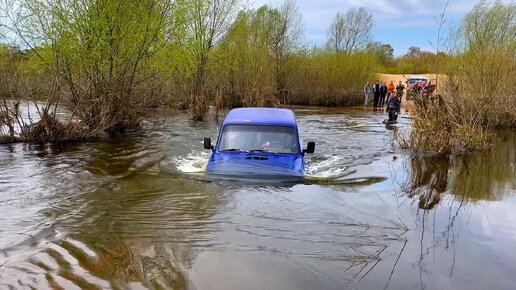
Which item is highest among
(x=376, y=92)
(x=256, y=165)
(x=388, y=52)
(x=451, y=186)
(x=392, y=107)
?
(x=388, y=52)

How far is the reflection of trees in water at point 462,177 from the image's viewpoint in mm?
8484

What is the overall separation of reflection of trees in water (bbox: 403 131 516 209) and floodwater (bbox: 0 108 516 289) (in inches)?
2.3

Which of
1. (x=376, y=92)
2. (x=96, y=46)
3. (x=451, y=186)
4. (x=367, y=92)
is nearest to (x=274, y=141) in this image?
(x=451, y=186)

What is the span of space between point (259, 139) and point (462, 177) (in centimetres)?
530

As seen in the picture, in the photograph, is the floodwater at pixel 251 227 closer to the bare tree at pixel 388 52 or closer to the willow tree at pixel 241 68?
the willow tree at pixel 241 68

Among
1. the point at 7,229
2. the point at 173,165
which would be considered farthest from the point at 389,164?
the point at 7,229

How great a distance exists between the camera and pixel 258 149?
8344 mm

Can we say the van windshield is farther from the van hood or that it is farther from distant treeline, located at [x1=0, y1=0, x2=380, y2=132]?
distant treeline, located at [x1=0, y1=0, x2=380, y2=132]

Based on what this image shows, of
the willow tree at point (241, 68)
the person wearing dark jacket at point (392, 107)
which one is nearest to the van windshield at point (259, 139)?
the person wearing dark jacket at point (392, 107)

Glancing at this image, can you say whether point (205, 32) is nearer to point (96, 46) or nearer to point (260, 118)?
point (96, 46)

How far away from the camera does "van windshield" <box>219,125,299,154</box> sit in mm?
8406

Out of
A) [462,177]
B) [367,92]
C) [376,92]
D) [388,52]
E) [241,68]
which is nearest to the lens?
[462,177]

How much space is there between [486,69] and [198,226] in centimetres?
1442

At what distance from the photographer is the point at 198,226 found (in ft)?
19.7
